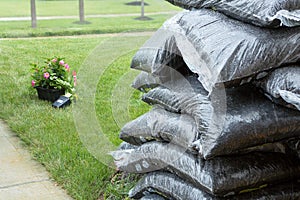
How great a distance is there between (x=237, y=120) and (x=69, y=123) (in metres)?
2.64

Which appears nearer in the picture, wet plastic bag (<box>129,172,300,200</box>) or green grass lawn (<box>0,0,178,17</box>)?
wet plastic bag (<box>129,172,300,200</box>)

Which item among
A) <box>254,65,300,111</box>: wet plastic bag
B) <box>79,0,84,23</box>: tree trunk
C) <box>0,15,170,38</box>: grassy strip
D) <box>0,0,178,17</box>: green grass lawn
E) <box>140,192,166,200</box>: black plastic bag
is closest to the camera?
<box>254,65,300,111</box>: wet plastic bag

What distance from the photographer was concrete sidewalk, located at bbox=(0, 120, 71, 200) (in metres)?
3.26

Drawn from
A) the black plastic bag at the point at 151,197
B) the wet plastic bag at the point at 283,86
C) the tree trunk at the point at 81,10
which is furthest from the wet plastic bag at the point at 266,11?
the tree trunk at the point at 81,10

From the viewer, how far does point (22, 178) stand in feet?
11.6

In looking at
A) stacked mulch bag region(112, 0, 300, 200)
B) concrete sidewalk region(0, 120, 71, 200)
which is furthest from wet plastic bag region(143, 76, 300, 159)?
concrete sidewalk region(0, 120, 71, 200)

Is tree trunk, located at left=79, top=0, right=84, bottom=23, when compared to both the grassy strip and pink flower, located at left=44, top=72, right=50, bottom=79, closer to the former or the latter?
the grassy strip

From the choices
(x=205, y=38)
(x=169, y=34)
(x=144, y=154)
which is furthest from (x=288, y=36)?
(x=144, y=154)

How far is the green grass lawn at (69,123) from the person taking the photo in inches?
130

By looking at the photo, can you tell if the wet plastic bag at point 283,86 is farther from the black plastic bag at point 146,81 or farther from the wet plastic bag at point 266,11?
the black plastic bag at point 146,81

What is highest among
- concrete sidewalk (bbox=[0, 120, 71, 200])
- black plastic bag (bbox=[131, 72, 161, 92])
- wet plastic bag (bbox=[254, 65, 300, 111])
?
wet plastic bag (bbox=[254, 65, 300, 111])

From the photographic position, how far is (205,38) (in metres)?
2.22

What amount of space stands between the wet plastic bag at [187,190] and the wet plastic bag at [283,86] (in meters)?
0.48

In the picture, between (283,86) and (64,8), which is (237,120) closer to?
(283,86)
